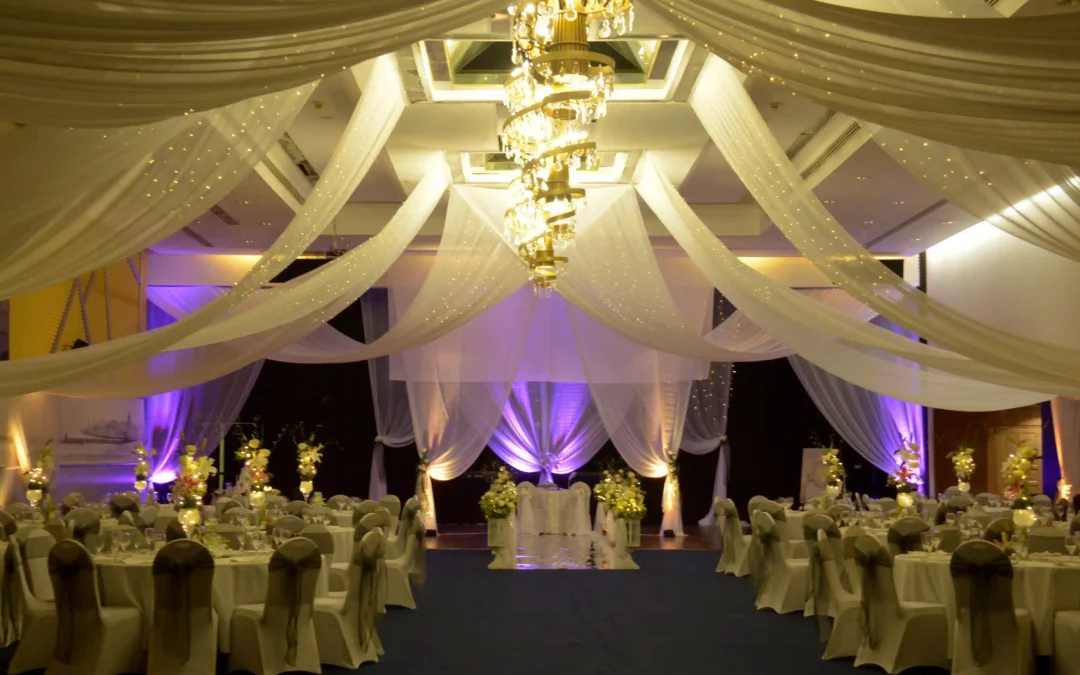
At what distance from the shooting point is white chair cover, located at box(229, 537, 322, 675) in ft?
20.9

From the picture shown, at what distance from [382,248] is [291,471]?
10247 millimetres

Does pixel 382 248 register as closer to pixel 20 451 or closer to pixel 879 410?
pixel 20 451

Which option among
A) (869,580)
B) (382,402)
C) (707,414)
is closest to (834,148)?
(869,580)

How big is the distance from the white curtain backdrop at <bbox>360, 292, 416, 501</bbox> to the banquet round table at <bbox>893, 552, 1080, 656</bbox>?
31.6 ft

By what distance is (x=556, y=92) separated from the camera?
5.35 metres

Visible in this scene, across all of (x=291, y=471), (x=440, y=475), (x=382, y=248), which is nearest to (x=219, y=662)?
(x=382, y=248)

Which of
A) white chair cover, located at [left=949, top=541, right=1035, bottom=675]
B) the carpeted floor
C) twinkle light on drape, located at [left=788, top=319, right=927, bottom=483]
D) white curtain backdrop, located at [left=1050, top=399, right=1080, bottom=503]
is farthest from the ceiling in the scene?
the carpeted floor

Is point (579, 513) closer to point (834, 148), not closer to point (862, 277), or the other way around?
point (834, 148)

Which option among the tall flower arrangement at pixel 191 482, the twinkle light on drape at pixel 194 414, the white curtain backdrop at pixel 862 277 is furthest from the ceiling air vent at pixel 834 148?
the twinkle light on drape at pixel 194 414

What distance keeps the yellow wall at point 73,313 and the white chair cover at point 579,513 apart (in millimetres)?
6028

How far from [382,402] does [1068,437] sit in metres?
8.73

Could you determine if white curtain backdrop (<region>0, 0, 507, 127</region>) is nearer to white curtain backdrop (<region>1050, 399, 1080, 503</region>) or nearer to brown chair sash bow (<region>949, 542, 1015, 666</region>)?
brown chair sash bow (<region>949, 542, 1015, 666</region>)

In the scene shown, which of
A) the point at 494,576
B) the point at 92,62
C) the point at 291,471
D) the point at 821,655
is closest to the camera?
the point at 92,62

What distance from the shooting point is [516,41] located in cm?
540
